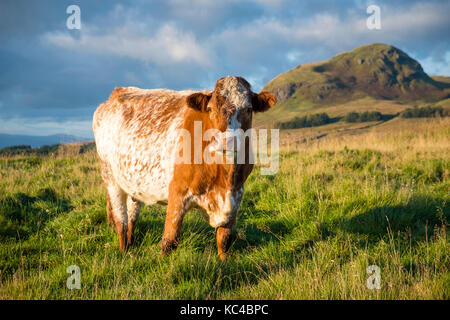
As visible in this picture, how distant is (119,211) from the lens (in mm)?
5574

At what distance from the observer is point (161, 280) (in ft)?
12.3

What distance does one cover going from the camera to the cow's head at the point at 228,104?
3891mm

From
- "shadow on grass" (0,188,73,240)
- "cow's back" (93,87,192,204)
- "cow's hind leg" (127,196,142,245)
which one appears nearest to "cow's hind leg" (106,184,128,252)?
"cow's hind leg" (127,196,142,245)

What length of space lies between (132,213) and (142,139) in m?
1.54

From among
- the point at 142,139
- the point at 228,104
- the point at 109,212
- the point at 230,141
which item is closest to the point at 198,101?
the point at 228,104

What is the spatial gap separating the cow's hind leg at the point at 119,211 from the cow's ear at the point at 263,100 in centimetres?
299

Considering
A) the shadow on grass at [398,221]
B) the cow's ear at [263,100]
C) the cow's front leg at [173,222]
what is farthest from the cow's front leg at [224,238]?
the shadow on grass at [398,221]

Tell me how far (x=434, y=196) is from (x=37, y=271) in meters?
7.50

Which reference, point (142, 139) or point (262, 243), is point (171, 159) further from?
point (262, 243)

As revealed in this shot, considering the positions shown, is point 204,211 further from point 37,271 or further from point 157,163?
point 37,271

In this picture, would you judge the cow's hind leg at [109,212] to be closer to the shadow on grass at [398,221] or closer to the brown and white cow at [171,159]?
the brown and white cow at [171,159]
